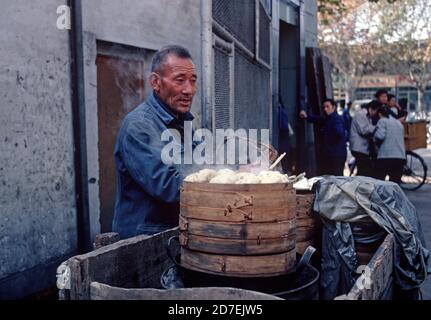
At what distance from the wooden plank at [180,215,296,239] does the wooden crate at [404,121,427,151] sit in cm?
1120

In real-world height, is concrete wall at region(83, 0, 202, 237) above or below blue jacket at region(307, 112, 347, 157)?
above

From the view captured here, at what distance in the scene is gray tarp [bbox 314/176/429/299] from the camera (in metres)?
3.29

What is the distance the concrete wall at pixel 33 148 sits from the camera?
4.73 metres

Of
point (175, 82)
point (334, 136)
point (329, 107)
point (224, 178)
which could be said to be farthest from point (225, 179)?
point (329, 107)

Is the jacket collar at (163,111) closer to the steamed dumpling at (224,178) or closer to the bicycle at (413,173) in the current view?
the steamed dumpling at (224,178)

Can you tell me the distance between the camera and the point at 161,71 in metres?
3.14

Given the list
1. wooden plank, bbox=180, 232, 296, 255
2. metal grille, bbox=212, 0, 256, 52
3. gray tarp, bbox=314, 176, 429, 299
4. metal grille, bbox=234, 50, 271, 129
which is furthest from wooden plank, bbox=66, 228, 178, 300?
metal grille, bbox=234, 50, 271, 129

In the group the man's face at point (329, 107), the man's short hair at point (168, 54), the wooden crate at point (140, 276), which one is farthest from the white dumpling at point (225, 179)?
the man's face at point (329, 107)

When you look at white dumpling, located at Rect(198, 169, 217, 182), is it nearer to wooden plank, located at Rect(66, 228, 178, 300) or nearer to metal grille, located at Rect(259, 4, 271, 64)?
wooden plank, located at Rect(66, 228, 178, 300)

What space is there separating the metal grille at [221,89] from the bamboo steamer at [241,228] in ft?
18.8

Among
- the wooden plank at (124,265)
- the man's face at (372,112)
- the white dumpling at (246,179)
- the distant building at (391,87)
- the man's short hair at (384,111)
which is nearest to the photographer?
the wooden plank at (124,265)

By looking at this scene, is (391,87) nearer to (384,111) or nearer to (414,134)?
(414,134)

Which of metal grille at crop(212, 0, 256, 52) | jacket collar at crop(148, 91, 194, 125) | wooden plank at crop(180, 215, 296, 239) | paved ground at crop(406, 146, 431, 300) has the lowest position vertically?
paved ground at crop(406, 146, 431, 300)
